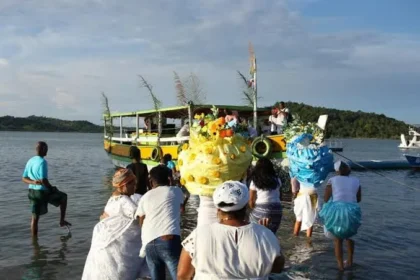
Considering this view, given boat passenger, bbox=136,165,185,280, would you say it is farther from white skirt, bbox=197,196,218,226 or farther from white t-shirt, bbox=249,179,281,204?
white t-shirt, bbox=249,179,281,204

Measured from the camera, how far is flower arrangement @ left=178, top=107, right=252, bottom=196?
5117 mm

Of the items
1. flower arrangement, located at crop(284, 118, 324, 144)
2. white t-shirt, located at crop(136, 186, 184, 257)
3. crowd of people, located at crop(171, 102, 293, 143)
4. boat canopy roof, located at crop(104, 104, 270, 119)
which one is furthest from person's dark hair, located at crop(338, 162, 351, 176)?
boat canopy roof, located at crop(104, 104, 270, 119)

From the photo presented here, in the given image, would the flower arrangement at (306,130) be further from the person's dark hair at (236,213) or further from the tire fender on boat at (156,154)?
the tire fender on boat at (156,154)

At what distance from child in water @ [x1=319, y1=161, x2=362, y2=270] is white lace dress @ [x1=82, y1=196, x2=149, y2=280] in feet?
11.7

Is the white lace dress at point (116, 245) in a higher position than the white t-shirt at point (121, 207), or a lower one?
lower

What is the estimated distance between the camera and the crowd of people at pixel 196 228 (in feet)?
9.99

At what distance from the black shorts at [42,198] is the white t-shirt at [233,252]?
6.66 metres

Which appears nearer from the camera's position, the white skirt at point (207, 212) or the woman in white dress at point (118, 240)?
the woman in white dress at point (118, 240)

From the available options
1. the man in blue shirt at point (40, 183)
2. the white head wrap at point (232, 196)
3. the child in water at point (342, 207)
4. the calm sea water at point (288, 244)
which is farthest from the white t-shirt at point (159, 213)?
the man in blue shirt at point (40, 183)

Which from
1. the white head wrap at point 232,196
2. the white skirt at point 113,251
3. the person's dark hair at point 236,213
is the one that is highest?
the white head wrap at point 232,196

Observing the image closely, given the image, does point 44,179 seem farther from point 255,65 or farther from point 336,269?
point 255,65

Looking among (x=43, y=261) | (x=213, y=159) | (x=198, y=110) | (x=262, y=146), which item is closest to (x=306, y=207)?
(x=213, y=159)

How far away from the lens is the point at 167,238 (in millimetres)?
4844

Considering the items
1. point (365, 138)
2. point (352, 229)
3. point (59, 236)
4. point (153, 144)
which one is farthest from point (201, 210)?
point (365, 138)
